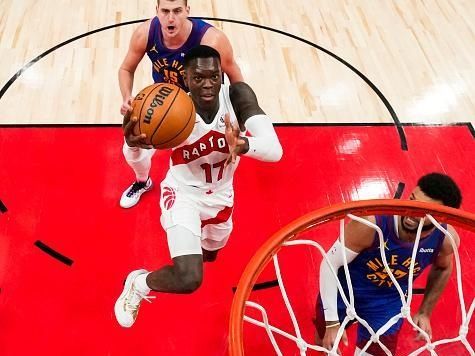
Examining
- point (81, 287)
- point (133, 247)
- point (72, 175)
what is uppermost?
point (72, 175)

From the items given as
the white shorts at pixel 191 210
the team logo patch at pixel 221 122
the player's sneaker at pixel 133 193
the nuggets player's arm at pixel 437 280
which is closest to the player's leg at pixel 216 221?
the white shorts at pixel 191 210

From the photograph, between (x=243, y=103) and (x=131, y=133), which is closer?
(x=131, y=133)

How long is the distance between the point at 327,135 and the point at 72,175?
6.94 feet

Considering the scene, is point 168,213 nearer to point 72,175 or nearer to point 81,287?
point 81,287

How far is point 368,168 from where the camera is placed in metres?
4.35

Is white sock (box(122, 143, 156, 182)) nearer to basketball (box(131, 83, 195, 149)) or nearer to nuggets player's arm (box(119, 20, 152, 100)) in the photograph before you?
nuggets player's arm (box(119, 20, 152, 100))

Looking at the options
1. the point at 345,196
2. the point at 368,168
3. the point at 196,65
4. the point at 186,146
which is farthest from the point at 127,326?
the point at 368,168

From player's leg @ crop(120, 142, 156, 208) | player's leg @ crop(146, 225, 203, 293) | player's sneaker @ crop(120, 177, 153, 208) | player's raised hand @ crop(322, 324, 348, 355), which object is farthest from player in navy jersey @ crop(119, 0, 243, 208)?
player's raised hand @ crop(322, 324, 348, 355)

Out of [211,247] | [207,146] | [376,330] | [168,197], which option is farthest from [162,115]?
[376,330]

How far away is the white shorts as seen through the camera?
2.88m

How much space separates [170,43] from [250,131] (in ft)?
3.24

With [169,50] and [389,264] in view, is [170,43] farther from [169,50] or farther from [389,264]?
[389,264]

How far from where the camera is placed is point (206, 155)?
113 inches

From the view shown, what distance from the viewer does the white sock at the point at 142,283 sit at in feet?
9.98
